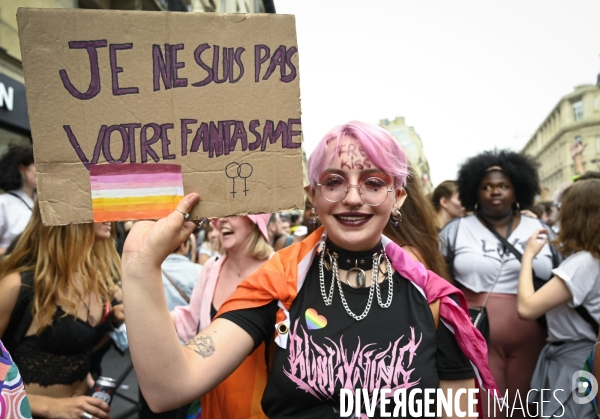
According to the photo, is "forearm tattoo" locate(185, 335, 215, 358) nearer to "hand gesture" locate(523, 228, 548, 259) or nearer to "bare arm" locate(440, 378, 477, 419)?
"bare arm" locate(440, 378, 477, 419)

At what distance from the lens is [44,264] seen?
228cm

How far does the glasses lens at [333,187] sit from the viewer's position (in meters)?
1.63

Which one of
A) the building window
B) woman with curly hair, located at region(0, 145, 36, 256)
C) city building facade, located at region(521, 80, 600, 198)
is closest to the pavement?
woman with curly hair, located at region(0, 145, 36, 256)

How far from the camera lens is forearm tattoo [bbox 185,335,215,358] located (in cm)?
140

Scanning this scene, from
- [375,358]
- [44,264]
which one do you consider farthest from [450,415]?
[44,264]

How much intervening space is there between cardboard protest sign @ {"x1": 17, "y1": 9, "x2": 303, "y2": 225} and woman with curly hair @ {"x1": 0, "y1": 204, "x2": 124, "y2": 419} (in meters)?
1.09

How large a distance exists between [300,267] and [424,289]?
1.49ft

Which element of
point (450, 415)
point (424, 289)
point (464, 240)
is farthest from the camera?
point (464, 240)

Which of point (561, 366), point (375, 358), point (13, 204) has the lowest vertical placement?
point (561, 366)

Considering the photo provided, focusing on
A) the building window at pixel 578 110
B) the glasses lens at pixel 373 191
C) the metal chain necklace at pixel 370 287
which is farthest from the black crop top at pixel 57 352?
the building window at pixel 578 110

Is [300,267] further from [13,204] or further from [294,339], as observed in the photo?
[13,204]

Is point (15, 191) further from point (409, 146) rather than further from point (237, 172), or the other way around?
point (409, 146)

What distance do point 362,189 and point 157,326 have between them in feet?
2.65

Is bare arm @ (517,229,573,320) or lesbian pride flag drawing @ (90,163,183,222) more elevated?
lesbian pride flag drawing @ (90,163,183,222)
